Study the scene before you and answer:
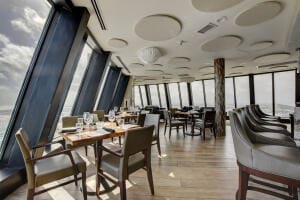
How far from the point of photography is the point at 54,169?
1.83m

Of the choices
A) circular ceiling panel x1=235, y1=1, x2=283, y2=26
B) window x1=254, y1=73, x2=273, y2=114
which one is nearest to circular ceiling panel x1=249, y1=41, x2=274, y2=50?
circular ceiling panel x1=235, y1=1, x2=283, y2=26

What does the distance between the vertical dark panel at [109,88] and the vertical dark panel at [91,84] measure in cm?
197

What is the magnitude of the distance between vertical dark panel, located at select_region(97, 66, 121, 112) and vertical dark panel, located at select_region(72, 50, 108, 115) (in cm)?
197

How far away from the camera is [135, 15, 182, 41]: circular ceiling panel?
2.98 m

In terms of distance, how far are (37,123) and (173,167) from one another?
2376 millimetres

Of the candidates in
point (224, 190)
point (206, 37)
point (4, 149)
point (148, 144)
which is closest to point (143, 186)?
point (148, 144)

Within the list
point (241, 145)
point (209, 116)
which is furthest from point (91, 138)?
point (209, 116)

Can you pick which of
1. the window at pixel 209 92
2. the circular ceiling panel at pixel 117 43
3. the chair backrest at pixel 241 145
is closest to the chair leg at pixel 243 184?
the chair backrest at pixel 241 145

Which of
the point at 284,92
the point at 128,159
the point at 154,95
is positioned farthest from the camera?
the point at 154,95

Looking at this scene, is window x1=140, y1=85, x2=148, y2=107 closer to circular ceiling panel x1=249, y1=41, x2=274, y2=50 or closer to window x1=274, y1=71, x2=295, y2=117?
window x1=274, y1=71, x2=295, y2=117

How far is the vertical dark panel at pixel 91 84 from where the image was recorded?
470cm

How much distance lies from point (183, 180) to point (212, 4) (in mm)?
2645

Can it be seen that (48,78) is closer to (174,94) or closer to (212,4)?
(212,4)

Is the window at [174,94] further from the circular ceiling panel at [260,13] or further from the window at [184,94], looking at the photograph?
the circular ceiling panel at [260,13]
